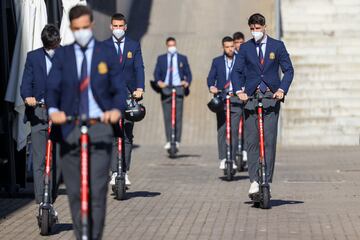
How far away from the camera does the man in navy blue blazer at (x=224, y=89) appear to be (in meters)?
19.3

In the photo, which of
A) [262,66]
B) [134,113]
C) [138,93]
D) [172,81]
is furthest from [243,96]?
[172,81]

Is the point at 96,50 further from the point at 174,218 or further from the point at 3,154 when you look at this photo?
the point at 3,154

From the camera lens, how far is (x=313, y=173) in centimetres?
1945

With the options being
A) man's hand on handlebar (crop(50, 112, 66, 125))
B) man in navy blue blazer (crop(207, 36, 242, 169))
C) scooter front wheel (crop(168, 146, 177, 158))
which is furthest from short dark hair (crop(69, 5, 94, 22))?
scooter front wheel (crop(168, 146, 177, 158))

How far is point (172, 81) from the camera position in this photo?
2378 cm

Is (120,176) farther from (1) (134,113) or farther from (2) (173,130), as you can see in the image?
(2) (173,130)

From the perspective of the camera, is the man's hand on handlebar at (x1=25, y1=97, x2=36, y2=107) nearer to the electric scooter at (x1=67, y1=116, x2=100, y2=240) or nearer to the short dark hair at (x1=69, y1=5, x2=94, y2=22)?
the short dark hair at (x1=69, y1=5, x2=94, y2=22)

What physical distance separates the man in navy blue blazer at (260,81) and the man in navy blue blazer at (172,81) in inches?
331

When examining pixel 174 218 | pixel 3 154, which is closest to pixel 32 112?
pixel 174 218

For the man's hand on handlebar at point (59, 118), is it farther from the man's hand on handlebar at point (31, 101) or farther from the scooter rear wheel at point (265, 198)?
the scooter rear wheel at point (265, 198)

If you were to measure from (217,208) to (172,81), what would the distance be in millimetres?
9296

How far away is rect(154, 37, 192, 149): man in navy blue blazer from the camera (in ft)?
77.3

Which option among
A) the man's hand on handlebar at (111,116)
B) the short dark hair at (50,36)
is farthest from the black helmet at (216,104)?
the man's hand on handlebar at (111,116)

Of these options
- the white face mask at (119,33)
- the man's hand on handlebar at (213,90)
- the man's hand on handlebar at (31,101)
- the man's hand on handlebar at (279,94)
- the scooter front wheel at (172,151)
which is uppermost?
the white face mask at (119,33)
